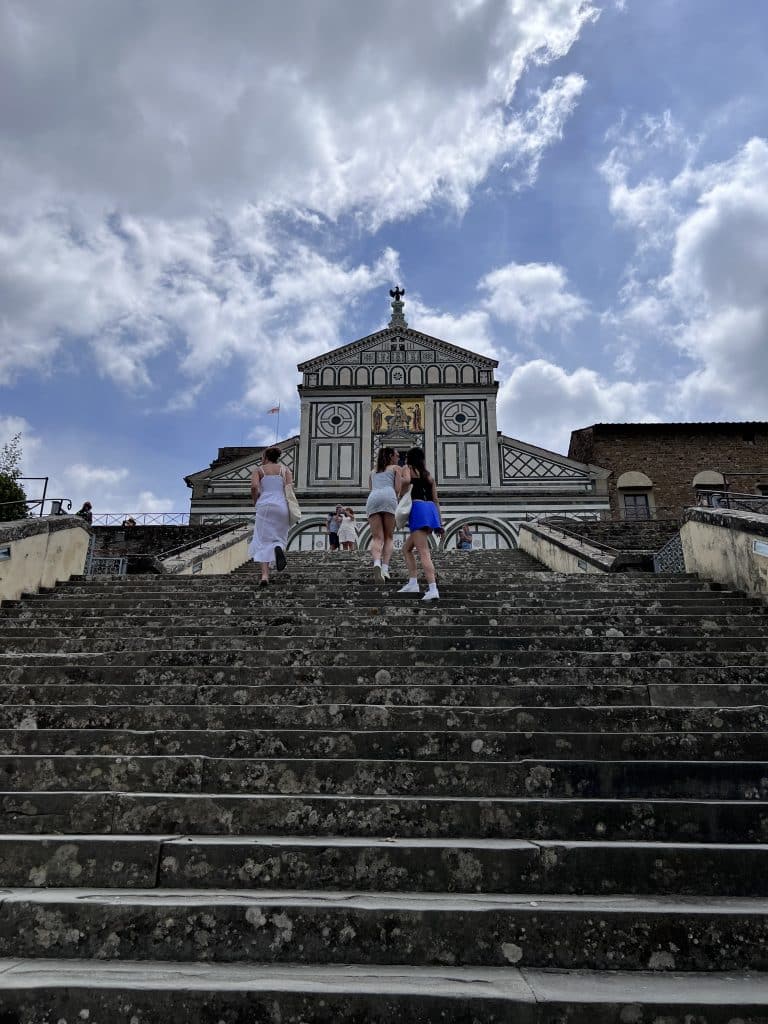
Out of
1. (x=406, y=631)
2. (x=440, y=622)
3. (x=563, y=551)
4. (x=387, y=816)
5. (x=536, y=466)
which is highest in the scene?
(x=536, y=466)

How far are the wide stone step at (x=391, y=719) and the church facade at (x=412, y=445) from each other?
63.7 feet

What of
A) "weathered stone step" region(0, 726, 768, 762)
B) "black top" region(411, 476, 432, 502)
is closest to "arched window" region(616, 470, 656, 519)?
"black top" region(411, 476, 432, 502)

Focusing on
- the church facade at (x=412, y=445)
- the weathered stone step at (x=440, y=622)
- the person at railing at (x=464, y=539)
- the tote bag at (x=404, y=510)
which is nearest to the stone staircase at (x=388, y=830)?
the weathered stone step at (x=440, y=622)

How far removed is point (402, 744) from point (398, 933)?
126 cm

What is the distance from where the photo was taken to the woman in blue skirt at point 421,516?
21.5 feet

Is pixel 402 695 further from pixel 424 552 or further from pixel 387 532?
pixel 387 532

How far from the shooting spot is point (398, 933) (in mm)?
2176

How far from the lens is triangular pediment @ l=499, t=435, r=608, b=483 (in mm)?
24766

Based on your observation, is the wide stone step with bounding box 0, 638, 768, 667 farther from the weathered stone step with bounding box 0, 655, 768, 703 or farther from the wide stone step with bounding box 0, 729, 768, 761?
the wide stone step with bounding box 0, 729, 768, 761

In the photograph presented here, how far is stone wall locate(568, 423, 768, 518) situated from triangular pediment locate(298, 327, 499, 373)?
6175 millimetres

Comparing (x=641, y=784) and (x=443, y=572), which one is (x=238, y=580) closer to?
(x=443, y=572)

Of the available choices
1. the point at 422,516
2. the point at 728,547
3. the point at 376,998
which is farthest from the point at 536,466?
the point at 376,998

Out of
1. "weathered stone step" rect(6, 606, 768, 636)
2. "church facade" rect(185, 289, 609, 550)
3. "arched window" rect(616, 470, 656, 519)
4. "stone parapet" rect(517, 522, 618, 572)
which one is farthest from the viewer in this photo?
"arched window" rect(616, 470, 656, 519)

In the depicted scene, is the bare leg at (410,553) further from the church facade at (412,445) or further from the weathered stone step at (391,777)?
the church facade at (412,445)
